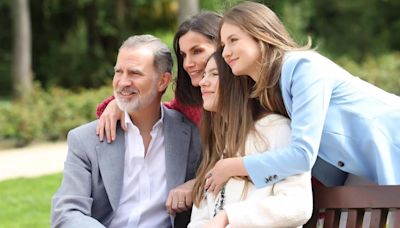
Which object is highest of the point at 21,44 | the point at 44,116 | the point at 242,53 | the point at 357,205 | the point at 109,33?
the point at 242,53

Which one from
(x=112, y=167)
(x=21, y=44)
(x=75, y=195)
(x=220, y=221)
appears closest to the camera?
(x=220, y=221)

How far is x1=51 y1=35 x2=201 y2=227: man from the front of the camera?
378 cm

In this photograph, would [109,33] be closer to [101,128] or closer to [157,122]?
[157,122]

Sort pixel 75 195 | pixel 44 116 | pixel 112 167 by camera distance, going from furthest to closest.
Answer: pixel 44 116, pixel 112 167, pixel 75 195

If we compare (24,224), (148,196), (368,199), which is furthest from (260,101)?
(24,224)

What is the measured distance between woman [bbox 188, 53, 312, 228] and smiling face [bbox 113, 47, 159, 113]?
378 millimetres

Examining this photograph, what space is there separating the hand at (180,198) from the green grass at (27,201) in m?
3.46

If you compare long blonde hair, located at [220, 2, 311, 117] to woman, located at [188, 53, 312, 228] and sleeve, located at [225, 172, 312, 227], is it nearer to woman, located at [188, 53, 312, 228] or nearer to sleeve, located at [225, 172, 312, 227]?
woman, located at [188, 53, 312, 228]

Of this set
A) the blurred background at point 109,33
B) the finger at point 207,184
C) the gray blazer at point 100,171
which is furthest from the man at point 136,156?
the blurred background at point 109,33

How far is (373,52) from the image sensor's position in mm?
29109

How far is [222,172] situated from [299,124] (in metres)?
0.40

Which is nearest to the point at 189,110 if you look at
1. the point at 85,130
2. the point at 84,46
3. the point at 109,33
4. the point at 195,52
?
the point at 195,52

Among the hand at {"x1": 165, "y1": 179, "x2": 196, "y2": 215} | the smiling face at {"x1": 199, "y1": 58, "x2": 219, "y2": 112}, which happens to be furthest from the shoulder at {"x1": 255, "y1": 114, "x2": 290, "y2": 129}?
the hand at {"x1": 165, "y1": 179, "x2": 196, "y2": 215}

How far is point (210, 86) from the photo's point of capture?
140 inches
